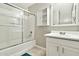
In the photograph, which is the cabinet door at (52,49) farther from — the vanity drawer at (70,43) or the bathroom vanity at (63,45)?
the vanity drawer at (70,43)

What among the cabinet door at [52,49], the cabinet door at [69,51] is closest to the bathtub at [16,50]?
the cabinet door at [52,49]

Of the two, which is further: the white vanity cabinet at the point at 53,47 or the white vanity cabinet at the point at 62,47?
the white vanity cabinet at the point at 53,47

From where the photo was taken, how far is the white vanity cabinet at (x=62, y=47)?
97cm

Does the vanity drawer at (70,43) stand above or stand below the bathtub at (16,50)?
above

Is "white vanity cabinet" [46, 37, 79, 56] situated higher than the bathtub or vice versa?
"white vanity cabinet" [46, 37, 79, 56]

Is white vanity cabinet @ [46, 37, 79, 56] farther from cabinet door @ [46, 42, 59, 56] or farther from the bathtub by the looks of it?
the bathtub

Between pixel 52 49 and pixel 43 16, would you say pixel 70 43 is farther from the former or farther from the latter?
pixel 43 16

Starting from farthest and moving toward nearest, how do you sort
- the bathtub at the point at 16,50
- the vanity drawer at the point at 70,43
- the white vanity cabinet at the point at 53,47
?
the bathtub at the point at 16,50 → the white vanity cabinet at the point at 53,47 → the vanity drawer at the point at 70,43

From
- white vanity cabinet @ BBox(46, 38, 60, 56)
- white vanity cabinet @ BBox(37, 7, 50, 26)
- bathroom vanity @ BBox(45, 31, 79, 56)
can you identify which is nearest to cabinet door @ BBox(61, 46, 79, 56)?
bathroom vanity @ BBox(45, 31, 79, 56)

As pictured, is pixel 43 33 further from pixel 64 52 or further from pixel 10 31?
pixel 10 31

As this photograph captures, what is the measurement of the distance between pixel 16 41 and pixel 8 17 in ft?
2.01

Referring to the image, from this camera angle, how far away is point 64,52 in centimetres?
110

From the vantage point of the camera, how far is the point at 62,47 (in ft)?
3.70

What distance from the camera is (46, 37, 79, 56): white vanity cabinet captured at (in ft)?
3.18
